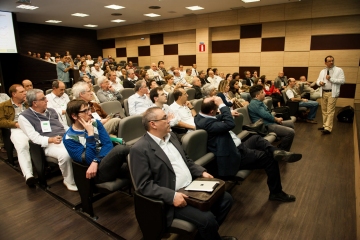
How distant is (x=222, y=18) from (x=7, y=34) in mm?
7790

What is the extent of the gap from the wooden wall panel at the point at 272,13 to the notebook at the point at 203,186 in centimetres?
810

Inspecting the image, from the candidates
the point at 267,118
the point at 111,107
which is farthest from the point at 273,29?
the point at 111,107

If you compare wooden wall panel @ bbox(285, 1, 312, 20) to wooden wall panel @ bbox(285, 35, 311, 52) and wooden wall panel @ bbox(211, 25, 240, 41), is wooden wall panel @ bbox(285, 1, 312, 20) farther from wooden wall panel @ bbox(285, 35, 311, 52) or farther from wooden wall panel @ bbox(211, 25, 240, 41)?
wooden wall panel @ bbox(211, 25, 240, 41)

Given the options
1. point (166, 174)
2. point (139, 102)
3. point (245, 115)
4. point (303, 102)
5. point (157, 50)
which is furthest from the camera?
point (157, 50)

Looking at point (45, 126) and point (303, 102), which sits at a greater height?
point (45, 126)

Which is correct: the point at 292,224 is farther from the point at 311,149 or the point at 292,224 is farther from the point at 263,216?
the point at 311,149

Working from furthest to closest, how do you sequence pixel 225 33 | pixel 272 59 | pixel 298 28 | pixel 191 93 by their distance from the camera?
1. pixel 225 33
2. pixel 272 59
3. pixel 298 28
4. pixel 191 93

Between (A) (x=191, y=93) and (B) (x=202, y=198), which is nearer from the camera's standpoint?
A: (B) (x=202, y=198)

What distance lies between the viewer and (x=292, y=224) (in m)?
2.20

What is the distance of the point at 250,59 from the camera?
9281 millimetres

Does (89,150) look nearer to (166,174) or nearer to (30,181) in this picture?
(166,174)

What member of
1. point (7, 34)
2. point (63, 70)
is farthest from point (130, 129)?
point (7, 34)

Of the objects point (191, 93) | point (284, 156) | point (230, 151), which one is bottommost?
point (284, 156)

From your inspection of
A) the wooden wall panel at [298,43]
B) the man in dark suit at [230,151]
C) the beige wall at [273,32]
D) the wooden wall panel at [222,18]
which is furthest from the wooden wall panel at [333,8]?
the man in dark suit at [230,151]
